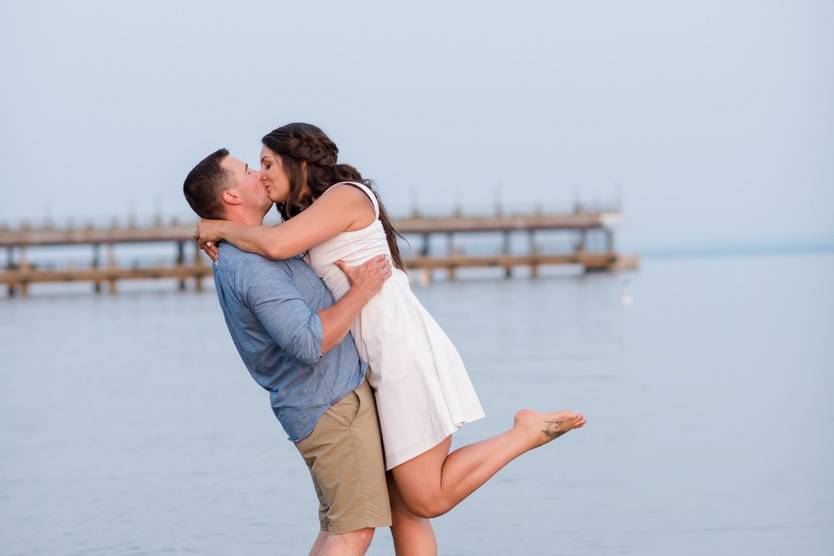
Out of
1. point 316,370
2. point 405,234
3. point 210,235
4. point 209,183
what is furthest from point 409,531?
point 405,234

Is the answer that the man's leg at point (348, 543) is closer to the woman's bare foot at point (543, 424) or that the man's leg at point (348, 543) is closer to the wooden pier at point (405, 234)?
the woman's bare foot at point (543, 424)

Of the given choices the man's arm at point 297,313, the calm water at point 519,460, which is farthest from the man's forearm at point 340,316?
the calm water at point 519,460

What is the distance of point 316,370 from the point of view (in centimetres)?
405

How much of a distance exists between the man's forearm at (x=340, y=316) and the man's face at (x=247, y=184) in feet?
1.33

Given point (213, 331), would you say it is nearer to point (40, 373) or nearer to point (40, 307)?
point (40, 373)

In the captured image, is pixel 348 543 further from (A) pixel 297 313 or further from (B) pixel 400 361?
(A) pixel 297 313

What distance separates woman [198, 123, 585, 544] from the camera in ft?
13.3

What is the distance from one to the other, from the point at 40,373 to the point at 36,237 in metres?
37.8

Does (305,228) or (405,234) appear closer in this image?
(305,228)

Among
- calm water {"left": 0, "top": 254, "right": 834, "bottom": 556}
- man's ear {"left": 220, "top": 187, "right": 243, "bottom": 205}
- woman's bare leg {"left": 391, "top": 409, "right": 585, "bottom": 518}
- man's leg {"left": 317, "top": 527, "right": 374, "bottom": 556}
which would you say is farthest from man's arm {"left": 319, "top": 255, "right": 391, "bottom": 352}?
calm water {"left": 0, "top": 254, "right": 834, "bottom": 556}

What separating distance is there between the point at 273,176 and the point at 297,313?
47cm

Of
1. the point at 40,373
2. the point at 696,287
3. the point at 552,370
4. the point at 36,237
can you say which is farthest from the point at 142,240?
the point at 552,370

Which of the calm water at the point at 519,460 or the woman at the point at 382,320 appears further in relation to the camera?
the calm water at the point at 519,460

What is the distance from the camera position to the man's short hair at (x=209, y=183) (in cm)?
412
